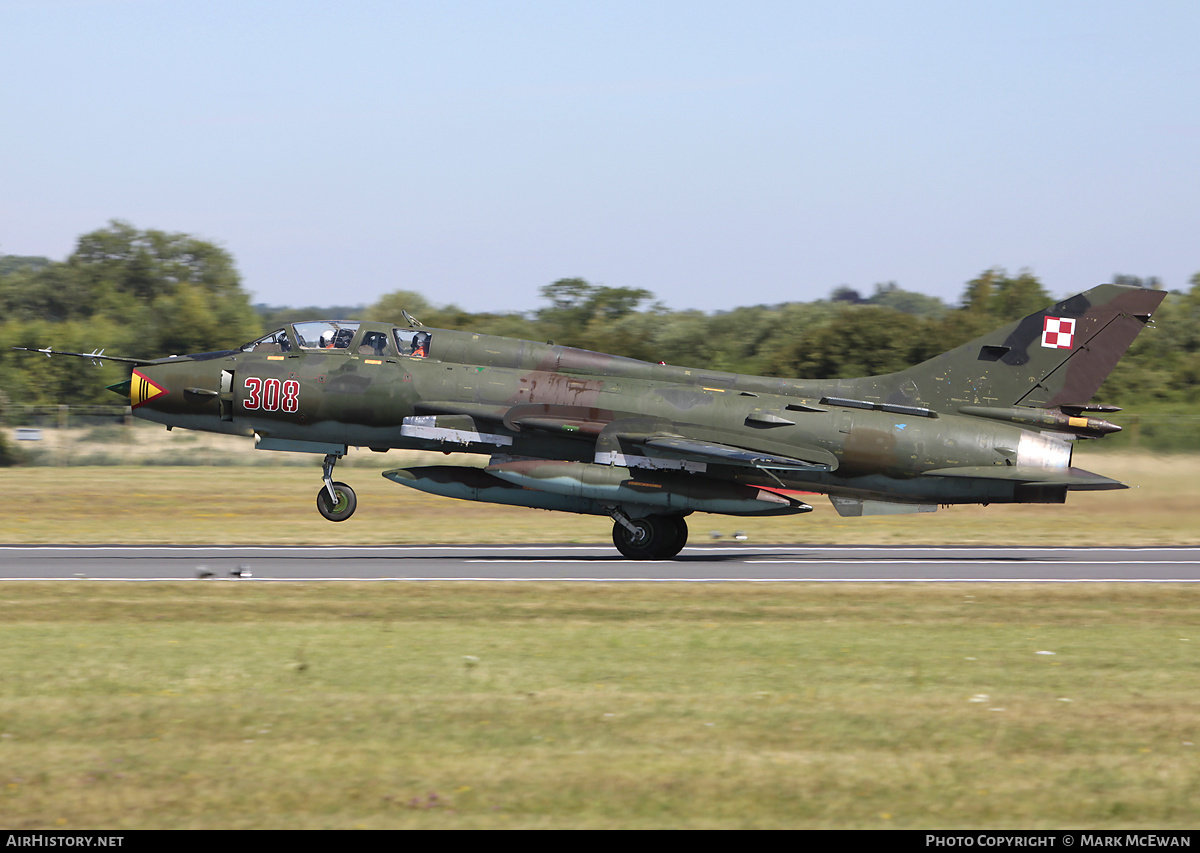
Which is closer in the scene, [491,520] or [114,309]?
[491,520]

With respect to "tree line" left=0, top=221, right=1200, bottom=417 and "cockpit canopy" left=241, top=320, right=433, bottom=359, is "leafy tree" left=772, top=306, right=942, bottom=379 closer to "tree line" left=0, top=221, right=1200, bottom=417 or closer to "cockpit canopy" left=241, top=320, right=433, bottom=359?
"tree line" left=0, top=221, right=1200, bottom=417

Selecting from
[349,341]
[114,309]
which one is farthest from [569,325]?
[349,341]

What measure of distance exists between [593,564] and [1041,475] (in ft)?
24.6

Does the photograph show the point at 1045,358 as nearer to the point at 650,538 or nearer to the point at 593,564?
the point at 650,538

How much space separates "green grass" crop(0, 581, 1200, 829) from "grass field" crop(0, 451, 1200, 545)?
380 inches

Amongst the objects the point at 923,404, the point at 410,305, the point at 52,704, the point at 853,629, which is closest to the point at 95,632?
the point at 52,704

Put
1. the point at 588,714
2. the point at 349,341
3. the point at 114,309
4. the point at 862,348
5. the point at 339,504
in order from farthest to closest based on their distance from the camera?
the point at 114,309 → the point at 862,348 → the point at 349,341 → the point at 339,504 → the point at 588,714

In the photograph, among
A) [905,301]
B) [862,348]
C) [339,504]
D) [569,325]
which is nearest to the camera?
[339,504]

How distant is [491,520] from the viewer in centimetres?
2819

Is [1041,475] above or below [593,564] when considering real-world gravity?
above

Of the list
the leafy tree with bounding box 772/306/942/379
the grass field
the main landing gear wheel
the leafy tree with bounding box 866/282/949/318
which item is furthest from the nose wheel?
the leafy tree with bounding box 866/282/949/318

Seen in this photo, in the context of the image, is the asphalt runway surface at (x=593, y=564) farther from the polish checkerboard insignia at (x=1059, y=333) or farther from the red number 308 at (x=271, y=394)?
the polish checkerboard insignia at (x=1059, y=333)
